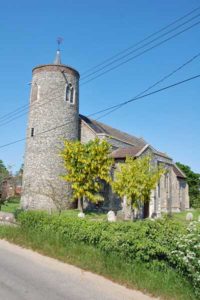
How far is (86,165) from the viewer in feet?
91.5

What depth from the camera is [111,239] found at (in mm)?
10289

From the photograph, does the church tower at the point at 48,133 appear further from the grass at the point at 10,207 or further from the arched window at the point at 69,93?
the grass at the point at 10,207

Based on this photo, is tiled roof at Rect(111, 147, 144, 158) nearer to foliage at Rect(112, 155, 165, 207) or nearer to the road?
foliage at Rect(112, 155, 165, 207)

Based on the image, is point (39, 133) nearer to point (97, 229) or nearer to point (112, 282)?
point (97, 229)

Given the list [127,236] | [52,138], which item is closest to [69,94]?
[52,138]

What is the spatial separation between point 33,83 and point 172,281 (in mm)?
27679

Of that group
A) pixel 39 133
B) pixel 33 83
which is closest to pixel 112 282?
pixel 39 133

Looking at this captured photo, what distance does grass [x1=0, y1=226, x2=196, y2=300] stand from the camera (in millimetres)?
8031

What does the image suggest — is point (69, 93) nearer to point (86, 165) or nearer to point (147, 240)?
point (86, 165)

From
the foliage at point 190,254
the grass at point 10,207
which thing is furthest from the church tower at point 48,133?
the foliage at point 190,254

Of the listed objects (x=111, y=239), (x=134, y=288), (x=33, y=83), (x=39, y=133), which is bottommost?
(x=134, y=288)

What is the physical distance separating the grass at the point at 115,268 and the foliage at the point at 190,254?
26cm

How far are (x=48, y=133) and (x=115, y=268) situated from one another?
22767 millimetres

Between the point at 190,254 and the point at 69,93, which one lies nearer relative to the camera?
the point at 190,254
